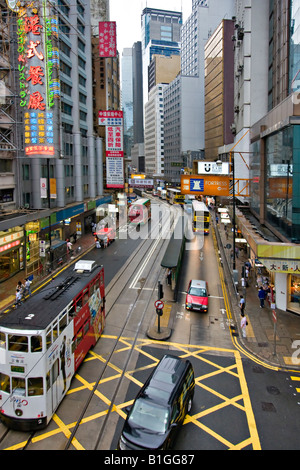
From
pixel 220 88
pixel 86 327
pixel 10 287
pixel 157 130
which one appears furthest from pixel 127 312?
pixel 157 130

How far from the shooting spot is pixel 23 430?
39.3 ft

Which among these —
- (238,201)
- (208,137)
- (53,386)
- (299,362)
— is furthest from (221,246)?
(208,137)

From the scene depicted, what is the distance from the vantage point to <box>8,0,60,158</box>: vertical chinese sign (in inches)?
1152

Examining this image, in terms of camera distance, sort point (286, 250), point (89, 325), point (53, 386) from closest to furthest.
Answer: point (53, 386)
point (89, 325)
point (286, 250)

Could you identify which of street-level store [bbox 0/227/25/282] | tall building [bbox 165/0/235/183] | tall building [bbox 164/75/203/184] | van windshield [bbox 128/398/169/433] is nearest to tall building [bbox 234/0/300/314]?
van windshield [bbox 128/398/169/433]

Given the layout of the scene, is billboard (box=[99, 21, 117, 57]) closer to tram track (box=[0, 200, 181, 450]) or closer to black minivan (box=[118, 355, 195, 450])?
tram track (box=[0, 200, 181, 450])

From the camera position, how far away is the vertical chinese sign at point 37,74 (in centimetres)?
2927

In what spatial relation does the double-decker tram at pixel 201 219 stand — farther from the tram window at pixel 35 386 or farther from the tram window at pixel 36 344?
the tram window at pixel 35 386

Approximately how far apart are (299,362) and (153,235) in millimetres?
34579

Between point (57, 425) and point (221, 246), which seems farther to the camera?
point (221, 246)

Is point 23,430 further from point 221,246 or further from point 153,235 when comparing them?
point 153,235

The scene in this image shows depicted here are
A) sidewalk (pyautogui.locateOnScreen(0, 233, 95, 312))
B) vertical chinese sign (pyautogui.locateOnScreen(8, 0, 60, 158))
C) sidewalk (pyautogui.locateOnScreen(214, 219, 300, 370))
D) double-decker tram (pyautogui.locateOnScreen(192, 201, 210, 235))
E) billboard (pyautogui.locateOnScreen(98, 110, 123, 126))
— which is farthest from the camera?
double-decker tram (pyautogui.locateOnScreen(192, 201, 210, 235))

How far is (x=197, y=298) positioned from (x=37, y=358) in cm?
1414
